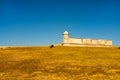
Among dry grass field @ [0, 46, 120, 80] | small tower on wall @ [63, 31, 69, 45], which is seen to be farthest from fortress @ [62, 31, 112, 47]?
dry grass field @ [0, 46, 120, 80]

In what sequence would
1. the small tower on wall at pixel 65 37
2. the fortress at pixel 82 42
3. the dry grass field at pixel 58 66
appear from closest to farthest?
the dry grass field at pixel 58 66, the small tower on wall at pixel 65 37, the fortress at pixel 82 42

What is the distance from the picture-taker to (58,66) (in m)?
23.4

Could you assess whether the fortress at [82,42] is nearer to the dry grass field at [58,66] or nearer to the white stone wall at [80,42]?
the white stone wall at [80,42]

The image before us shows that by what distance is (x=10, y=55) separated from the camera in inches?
1144

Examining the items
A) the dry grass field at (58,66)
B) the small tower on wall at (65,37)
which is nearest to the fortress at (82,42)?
the small tower on wall at (65,37)

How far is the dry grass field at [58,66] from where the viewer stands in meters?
19.9

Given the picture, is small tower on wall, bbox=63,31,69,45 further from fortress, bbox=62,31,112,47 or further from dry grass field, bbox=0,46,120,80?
dry grass field, bbox=0,46,120,80

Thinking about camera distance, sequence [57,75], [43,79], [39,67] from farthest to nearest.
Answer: [39,67], [57,75], [43,79]

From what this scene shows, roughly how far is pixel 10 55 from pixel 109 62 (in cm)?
1176

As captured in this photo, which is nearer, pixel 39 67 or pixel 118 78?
pixel 118 78

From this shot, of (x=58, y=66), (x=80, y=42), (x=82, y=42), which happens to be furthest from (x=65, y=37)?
(x=58, y=66)

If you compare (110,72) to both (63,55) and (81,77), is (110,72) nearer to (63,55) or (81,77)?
(81,77)

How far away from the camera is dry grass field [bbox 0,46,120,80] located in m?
19.9

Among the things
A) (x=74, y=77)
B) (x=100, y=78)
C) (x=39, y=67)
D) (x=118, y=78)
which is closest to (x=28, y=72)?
(x=39, y=67)
